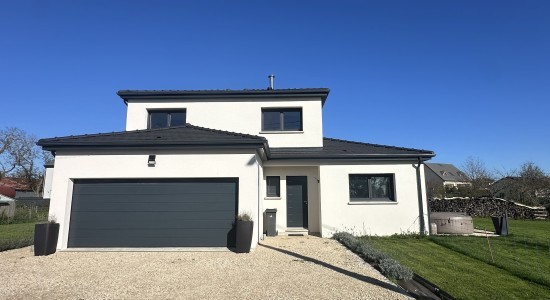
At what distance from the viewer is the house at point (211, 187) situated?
30.9 ft

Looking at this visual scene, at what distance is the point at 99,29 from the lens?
11805 millimetres

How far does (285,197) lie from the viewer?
13.3 metres

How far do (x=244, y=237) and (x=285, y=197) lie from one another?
15.6ft

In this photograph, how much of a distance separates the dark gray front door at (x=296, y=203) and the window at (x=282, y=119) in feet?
8.93

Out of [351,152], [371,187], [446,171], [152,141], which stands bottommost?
[371,187]

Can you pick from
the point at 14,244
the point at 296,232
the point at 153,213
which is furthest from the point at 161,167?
the point at 296,232

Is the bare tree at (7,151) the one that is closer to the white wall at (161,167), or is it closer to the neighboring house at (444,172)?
the white wall at (161,167)

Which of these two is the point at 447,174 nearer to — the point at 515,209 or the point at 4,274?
the point at 515,209

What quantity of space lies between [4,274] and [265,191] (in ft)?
28.8

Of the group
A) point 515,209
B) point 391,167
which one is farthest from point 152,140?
point 515,209

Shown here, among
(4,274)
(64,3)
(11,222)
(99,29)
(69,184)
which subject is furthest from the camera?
(11,222)

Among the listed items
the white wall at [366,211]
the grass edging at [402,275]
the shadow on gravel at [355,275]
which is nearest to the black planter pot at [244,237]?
the shadow on gravel at [355,275]

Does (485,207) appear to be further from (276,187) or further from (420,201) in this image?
(276,187)

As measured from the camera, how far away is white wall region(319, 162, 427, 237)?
12.5 meters
